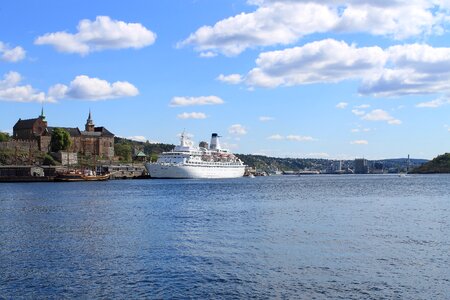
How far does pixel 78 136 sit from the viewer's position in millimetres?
182375

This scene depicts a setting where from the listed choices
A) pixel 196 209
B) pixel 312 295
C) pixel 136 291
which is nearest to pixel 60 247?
pixel 136 291

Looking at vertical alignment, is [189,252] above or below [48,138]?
below

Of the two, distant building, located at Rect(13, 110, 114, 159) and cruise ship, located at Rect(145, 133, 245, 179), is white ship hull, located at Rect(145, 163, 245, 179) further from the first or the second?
distant building, located at Rect(13, 110, 114, 159)

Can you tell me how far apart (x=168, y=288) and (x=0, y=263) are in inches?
338

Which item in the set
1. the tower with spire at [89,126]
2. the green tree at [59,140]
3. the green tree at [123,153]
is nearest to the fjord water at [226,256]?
the green tree at [59,140]

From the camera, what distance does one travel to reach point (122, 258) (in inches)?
1002

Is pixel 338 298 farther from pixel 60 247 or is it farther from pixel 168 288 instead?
pixel 60 247

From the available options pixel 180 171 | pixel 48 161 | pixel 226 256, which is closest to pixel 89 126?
pixel 48 161

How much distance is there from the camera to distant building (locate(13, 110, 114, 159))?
175925mm

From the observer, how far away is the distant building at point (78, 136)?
175925mm

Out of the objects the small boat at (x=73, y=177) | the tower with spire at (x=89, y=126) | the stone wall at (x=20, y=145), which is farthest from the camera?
the tower with spire at (x=89, y=126)

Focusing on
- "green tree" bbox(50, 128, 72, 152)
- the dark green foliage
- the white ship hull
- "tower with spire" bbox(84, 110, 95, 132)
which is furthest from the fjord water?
"tower with spire" bbox(84, 110, 95, 132)

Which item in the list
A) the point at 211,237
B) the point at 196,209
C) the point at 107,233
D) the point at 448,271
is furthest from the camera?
the point at 196,209

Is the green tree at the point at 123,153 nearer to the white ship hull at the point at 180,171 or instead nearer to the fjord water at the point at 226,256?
the white ship hull at the point at 180,171
